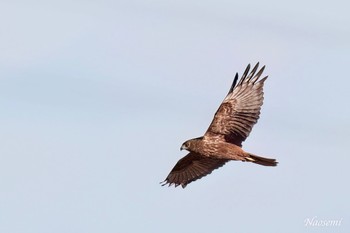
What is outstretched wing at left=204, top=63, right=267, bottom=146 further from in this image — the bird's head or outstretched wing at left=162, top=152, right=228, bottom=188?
outstretched wing at left=162, top=152, right=228, bottom=188

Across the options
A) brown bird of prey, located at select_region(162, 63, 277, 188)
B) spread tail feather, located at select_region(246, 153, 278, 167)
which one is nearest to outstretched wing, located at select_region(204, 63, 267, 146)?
brown bird of prey, located at select_region(162, 63, 277, 188)

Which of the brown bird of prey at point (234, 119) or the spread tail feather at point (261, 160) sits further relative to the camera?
the brown bird of prey at point (234, 119)

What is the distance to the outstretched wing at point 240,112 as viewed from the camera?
2362cm

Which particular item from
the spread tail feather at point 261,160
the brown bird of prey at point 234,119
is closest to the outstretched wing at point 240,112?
the brown bird of prey at point 234,119

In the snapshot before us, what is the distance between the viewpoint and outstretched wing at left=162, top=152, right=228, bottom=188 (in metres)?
25.2

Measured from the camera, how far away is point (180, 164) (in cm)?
2556

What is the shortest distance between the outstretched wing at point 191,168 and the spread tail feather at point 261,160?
2396 mm

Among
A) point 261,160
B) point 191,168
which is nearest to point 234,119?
point 261,160

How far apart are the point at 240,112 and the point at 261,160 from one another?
184 cm

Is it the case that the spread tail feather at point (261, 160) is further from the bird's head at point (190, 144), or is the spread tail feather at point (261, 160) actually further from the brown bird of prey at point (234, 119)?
the bird's head at point (190, 144)

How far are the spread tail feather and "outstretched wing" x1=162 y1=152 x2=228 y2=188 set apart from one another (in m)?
2.40

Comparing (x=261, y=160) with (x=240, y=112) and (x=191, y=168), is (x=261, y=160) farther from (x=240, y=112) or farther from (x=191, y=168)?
(x=191, y=168)

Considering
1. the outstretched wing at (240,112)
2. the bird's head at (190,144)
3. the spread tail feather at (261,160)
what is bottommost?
the spread tail feather at (261,160)

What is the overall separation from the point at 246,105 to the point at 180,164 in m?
3.02
